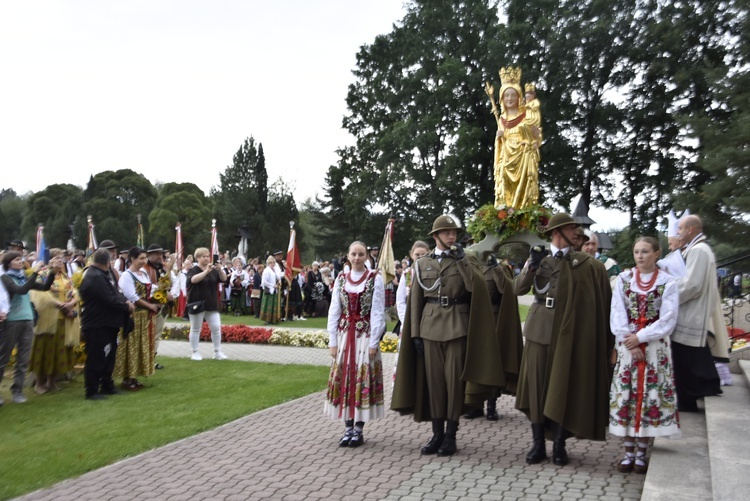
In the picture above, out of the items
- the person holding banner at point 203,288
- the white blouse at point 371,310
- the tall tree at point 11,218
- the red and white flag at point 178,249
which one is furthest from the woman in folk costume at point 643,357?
the tall tree at point 11,218

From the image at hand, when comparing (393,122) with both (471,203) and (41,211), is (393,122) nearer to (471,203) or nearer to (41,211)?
(471,203)

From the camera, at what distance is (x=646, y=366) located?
577 centimetres

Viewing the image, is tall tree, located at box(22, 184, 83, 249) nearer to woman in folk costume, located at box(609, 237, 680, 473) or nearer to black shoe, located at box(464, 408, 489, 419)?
black shoe, located at box(464, 408, 489, 419)

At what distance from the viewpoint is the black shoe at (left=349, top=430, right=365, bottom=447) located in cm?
707

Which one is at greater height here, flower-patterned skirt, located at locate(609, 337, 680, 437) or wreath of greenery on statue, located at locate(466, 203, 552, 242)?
wreath of greenery on statue, located at locate(466, 203, 552, 242)

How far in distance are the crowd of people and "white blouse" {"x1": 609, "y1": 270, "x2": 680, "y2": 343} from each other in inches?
0.4

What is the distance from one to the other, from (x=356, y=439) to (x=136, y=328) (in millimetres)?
4712

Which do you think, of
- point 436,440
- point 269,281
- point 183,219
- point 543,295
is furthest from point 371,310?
point 183,219

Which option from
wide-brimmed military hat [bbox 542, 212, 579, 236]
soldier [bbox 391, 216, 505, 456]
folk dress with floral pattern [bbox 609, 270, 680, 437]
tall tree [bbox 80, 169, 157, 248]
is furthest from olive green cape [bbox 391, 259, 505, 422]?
tall tree [bbox 80, 169, 157, 248]

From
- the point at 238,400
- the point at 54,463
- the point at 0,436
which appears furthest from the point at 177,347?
the point at 54,463

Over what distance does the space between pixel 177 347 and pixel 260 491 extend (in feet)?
34.7

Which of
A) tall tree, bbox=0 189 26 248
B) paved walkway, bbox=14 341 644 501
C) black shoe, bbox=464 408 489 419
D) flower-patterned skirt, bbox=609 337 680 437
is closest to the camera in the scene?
paved walkway, bbox=14 341 644 501

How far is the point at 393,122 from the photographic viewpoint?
41938mm

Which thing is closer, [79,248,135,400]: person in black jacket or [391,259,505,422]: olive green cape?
[391,259,505,422]: olive green cape
